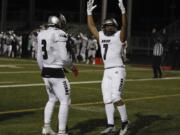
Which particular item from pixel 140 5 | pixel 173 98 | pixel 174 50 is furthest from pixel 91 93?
pixel 140 5

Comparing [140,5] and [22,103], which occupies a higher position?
[140,5]

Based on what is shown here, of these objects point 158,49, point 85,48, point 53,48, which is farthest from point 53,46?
point 85,48

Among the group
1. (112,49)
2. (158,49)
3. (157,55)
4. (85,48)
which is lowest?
(85,48)

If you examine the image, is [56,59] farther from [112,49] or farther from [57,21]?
[112,49]

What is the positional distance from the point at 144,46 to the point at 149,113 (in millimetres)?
32124

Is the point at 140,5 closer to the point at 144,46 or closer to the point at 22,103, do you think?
the point at 144,46

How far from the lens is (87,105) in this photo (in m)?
14.9

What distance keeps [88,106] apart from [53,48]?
489 centimetres

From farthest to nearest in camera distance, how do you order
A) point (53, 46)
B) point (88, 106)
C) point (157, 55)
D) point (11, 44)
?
point (11, 44)
point (157, 55)
point (88, 106)
point (53, 46)

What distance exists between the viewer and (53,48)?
33.0ft

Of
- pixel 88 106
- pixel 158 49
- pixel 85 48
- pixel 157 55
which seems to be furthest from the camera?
pixel 85 48

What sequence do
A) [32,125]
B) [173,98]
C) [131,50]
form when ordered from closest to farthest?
[32,125], [173,98], [131,50]

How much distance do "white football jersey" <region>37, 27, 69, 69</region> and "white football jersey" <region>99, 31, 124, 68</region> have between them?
39.7 inches

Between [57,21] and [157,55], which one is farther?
[157,55]
